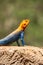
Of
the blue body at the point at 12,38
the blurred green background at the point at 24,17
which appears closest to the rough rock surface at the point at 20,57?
the blue body at the point at 12,38

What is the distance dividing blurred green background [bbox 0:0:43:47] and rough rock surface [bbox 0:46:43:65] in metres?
5.33

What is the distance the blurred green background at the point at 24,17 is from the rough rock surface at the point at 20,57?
533cm

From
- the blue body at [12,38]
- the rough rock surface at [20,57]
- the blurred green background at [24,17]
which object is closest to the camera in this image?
the rough rock surface at [20,57]

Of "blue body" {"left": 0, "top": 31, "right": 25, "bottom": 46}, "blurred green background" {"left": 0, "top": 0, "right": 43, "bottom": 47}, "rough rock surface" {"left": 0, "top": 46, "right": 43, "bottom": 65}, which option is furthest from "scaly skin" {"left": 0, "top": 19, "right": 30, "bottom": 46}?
"blurred green background" {"left": 0, "top": 0, "right": 43, "bottom": 47}

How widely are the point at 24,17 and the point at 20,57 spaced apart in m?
6.58

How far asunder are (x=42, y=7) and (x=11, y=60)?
314 inches

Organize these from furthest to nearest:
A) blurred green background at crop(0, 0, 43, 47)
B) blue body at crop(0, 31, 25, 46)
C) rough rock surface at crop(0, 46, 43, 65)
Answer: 1. blurred green background at crop(0, 0, 43, 47)
2. blue body at crop(0, 31, 25, 46)
3. rough rock surface at crop(0, 46, 43, 65)

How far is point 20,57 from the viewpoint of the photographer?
5.78 m

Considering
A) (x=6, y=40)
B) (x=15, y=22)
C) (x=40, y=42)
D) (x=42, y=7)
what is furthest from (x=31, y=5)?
(x=6, y=40)

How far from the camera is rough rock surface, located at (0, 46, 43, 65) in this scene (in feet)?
18.9

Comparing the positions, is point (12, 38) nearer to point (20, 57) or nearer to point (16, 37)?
point (16, 37)

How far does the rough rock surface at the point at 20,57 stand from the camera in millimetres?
5770

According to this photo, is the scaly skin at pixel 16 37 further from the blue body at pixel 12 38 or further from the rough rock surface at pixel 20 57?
the rough rock surface at pixel 20 57

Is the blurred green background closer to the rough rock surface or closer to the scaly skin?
the scaly skin
